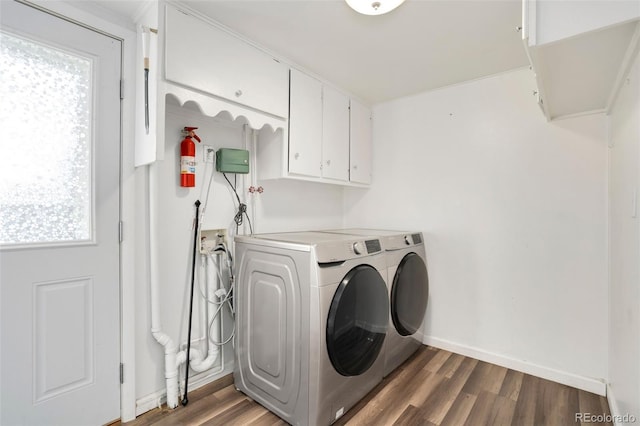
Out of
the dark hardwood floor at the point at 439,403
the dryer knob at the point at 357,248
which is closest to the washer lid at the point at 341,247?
the dryer knob at the point at 357,248

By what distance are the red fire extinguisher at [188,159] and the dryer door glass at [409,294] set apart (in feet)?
5.02

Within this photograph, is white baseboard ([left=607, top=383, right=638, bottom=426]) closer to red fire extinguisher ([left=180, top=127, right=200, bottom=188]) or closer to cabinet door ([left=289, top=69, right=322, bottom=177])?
cabinet door ([left=289, top=69, right=322, bottom=177])

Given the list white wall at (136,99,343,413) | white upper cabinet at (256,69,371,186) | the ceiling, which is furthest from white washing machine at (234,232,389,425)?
the ceiling

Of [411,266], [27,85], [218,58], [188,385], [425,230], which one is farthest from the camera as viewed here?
[425,230]

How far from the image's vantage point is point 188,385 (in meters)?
1.88

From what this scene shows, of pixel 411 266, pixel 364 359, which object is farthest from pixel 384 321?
pixel 411 266

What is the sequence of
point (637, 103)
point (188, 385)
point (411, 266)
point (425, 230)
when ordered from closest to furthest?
point (637, 103) → point (188, 385) → point (411, 266) → point (425, 230)

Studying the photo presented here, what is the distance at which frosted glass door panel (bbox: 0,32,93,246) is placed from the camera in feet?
4.36

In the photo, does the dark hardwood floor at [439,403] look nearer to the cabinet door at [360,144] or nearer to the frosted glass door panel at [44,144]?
the frosted glass door panel at [44,144]

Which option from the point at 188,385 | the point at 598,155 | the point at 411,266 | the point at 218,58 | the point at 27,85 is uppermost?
the point at 218,58

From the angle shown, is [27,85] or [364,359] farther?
[364,359]

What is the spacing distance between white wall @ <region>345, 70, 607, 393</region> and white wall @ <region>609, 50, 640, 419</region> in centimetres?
15

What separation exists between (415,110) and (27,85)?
269 cm

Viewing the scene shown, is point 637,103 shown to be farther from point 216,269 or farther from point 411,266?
point 216,269
